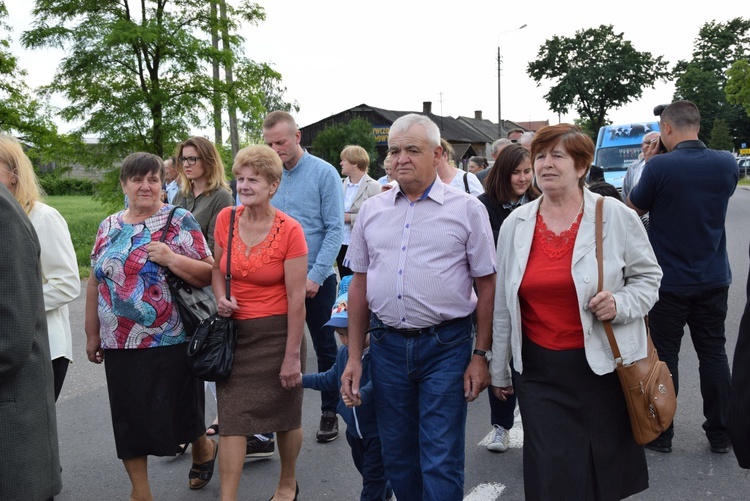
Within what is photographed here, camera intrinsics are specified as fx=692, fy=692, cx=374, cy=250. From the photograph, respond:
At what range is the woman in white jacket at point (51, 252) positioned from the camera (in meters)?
3.60

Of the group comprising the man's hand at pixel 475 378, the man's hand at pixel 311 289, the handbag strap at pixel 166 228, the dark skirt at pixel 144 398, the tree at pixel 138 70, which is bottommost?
the dark skirt at pixel 144 398

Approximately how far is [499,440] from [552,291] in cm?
203

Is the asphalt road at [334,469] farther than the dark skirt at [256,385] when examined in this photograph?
Yes

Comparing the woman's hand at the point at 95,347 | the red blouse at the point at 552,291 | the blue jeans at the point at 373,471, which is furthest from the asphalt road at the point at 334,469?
the red blouse at the point at 552,291

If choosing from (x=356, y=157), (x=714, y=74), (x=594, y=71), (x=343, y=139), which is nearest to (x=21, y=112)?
(x=356, y=157)

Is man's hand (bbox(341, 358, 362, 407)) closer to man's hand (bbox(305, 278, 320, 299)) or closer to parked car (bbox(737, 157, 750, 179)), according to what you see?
man's hand (bbox(305, 278, 320, 299))

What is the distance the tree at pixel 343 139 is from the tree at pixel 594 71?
54.8 feet

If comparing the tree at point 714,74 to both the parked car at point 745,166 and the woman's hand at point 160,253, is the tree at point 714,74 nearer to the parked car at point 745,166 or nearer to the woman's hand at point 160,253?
the parked car at point 745,166

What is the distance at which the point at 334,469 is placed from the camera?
174 inches

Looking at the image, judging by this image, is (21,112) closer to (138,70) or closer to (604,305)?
(138,70)

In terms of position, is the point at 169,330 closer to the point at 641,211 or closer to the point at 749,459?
the point at 749,459

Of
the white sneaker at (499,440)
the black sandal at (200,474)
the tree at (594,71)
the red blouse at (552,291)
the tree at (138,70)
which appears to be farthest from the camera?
the tree at (594,71)

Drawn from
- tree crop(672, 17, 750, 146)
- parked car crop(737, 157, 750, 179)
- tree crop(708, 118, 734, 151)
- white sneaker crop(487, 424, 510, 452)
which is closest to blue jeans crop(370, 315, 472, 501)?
white sneaker crop(487, 424, 510, 452)

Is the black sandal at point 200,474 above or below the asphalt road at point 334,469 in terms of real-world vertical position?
above
